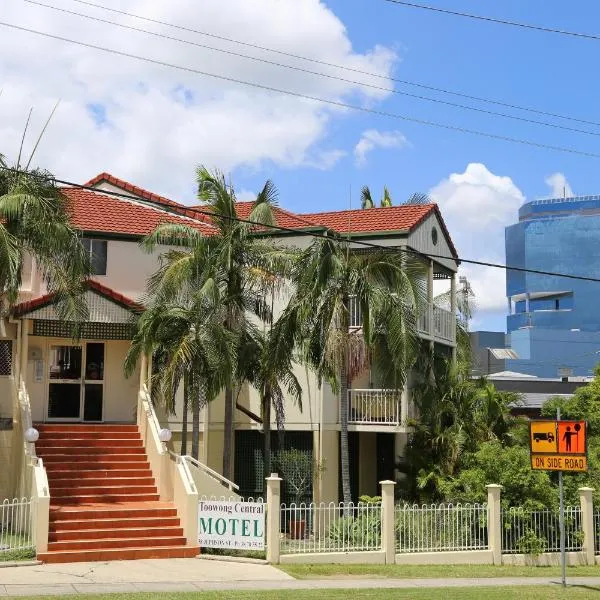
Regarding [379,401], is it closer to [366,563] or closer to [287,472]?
[287,472]

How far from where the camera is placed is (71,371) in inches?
949

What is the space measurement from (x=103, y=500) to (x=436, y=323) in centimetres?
1136

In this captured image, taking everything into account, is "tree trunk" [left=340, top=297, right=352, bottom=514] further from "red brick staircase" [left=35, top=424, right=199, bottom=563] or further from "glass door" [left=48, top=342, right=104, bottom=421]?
"glass door" [left=48, top=342, right=104, bottom=421]

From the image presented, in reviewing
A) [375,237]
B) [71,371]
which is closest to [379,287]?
[375,237]

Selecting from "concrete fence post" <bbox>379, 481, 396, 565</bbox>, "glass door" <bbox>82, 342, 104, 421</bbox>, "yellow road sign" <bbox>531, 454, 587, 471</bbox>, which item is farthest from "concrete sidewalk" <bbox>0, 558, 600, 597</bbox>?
"glass door" <bbox>82, 342, 104, 421</bbox>

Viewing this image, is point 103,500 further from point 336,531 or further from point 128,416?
point 336,531

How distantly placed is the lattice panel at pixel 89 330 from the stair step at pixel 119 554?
6.61 meters

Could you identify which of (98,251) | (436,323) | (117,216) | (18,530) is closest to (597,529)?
(436,323)

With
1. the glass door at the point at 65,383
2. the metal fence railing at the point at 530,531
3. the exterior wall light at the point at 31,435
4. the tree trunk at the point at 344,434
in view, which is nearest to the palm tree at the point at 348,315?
the tree trunk at the point at 344,434

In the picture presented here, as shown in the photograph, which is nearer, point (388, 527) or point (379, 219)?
point (388, 527)

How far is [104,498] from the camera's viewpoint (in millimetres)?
19734

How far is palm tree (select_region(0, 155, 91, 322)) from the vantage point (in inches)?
738

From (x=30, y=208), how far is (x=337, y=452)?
10419 millimetres

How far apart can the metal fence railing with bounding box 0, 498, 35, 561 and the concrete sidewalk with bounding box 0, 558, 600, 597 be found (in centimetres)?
75
